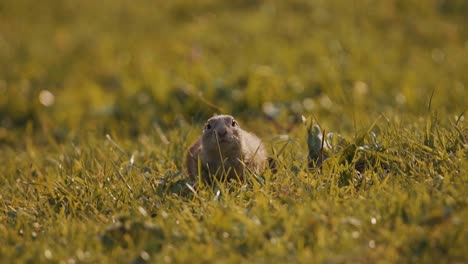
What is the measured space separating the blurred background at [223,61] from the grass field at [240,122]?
35 millimetres

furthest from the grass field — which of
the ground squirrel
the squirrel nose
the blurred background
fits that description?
the squirrel nose

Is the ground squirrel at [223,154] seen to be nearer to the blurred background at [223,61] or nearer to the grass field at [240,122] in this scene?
the grass field at [240,122]

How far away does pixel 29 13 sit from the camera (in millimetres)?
13031

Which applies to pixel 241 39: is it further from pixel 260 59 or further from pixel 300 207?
pixel 300 207

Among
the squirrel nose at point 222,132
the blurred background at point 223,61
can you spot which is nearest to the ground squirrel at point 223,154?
the squirrel nose at point 222,132

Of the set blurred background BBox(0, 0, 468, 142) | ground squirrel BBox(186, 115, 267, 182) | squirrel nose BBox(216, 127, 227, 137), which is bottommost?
blurred background BBox(0, 0, 468, 142)

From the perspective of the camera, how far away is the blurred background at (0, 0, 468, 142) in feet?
27.6

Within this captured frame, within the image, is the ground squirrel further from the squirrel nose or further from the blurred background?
the blurred background

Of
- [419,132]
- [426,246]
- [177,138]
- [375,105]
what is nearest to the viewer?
[426,246]

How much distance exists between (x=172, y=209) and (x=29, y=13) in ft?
32.7

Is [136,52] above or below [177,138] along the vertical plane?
below

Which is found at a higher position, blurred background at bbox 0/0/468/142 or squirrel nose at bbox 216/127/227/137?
squirrel nose at bbox 216/127/227/137

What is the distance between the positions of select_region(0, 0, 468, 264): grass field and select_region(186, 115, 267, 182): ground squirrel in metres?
0.20

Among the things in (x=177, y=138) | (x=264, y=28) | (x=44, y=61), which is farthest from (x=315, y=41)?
(x=177, y=138)
